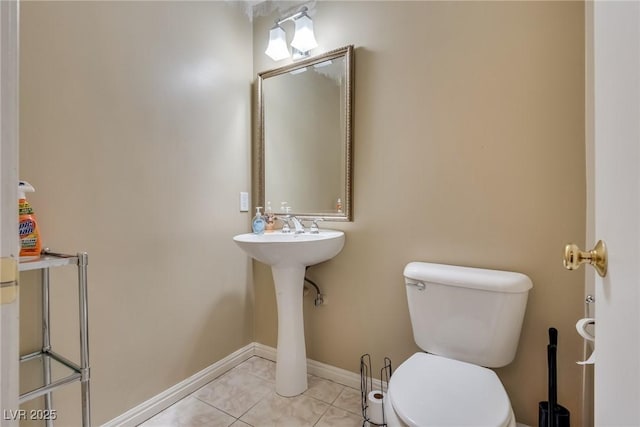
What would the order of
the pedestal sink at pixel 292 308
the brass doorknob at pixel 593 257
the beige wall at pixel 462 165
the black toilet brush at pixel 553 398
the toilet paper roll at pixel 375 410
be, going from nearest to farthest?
the brass doorknob at pixel 593 257 → the black toilet brush at pixel 553 398 → the beige wall at pixel 462 165 → the toilet paper roll at pixel 375 410 → the pedestal sink at pixel 292 308

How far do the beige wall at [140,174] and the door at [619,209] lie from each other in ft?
5.16

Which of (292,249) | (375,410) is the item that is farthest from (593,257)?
(375,410)

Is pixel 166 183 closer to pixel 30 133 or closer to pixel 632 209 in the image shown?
pixel 30 133

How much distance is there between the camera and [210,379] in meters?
1.73

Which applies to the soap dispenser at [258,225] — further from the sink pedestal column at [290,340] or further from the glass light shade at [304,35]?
the glass light shade at [304,35]

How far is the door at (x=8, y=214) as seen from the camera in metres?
0.45

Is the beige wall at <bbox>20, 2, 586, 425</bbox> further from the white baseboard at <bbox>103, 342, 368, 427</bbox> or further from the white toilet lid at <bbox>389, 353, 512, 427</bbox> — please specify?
the white toilet lid at <bbox>389, 353, 512, 427</bbox>

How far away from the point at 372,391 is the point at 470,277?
0.82 m

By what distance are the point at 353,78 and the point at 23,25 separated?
133cm

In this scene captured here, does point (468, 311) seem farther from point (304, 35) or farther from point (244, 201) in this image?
point (304, 35)

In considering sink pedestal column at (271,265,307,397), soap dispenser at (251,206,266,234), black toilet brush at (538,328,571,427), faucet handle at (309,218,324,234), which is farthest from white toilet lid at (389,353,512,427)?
soap dispenser at (251,206,266,234)

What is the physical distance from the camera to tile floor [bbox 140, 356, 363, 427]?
4.64ft

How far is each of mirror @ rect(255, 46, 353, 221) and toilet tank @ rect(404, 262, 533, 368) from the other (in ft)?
1.91

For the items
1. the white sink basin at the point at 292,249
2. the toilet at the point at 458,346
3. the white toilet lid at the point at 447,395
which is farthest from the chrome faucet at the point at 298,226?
the white toilet lid at the point at 447,395
